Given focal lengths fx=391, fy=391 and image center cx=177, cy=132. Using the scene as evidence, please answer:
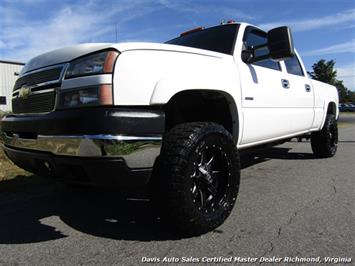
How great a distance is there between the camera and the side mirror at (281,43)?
147 inches

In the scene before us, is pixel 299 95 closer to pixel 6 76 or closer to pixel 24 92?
pixel 24 92

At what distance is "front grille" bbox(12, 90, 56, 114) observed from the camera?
118 inches

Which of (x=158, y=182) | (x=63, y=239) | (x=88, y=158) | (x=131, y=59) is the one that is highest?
(x=131, y=59)

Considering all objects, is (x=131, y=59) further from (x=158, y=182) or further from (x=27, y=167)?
(x=27, y=167)

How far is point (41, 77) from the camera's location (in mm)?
3184

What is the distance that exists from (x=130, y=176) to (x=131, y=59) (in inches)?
33.0

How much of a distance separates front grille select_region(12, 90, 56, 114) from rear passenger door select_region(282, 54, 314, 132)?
3169 mm

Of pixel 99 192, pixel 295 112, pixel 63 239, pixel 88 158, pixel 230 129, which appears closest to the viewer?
pixel 88 158

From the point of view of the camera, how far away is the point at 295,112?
532cm

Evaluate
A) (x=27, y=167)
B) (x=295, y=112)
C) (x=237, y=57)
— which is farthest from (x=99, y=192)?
(x=295, y=112)

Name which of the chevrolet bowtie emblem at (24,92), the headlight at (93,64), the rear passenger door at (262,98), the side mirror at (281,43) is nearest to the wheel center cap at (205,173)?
the rear passenger door at (262,98)

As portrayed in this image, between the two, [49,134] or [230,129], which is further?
[230,129]

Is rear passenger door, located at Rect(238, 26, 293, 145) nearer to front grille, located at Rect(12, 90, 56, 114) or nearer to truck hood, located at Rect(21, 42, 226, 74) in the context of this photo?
truck hood, located at Rect(21, 42, 226, 74)

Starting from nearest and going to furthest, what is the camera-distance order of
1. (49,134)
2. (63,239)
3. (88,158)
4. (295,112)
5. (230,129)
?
(88,158)
(49,134)
(63,239)
(230,129)
(295,112)
